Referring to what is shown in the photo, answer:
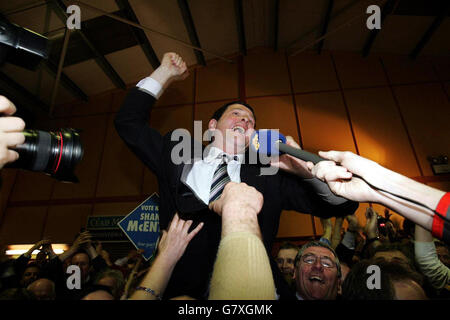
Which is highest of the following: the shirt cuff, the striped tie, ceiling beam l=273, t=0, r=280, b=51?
ceiling beam l=273, t=0, r=280, b=51

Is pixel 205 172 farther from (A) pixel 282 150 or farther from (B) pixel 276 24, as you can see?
(B) pixel 276 24

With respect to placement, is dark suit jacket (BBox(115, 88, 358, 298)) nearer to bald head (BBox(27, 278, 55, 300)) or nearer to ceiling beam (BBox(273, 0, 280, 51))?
bald head (BBox(27, 278, 55, 300))

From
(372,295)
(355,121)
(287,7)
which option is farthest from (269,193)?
(287,7)

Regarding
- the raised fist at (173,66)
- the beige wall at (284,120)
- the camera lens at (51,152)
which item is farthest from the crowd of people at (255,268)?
the beige wall at (284,120)

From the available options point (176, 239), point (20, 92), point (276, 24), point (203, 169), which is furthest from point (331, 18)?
point (20, 92)

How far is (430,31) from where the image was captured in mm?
4879

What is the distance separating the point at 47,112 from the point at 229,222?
695 centimetres

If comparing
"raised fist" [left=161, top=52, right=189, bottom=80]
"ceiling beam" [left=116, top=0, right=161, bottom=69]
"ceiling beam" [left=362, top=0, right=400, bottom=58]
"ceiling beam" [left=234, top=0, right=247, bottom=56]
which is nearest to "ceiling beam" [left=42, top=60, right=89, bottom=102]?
"ceiling beam" [left=116, top=0, right=161, bottom=69]

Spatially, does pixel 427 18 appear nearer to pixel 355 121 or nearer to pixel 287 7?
pixel 355 121

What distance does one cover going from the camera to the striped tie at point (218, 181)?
45.6 inches

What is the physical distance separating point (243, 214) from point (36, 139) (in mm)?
857

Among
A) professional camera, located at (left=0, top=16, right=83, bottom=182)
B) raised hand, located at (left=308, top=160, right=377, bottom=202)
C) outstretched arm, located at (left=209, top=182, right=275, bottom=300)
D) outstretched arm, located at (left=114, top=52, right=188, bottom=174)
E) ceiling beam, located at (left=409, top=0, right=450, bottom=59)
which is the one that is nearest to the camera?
outstretched arm, located at (left=209, top=182, right=275, bottom=300)

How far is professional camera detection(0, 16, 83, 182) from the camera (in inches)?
36.5

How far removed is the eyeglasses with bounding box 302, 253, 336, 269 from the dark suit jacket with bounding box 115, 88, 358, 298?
2.59ft
